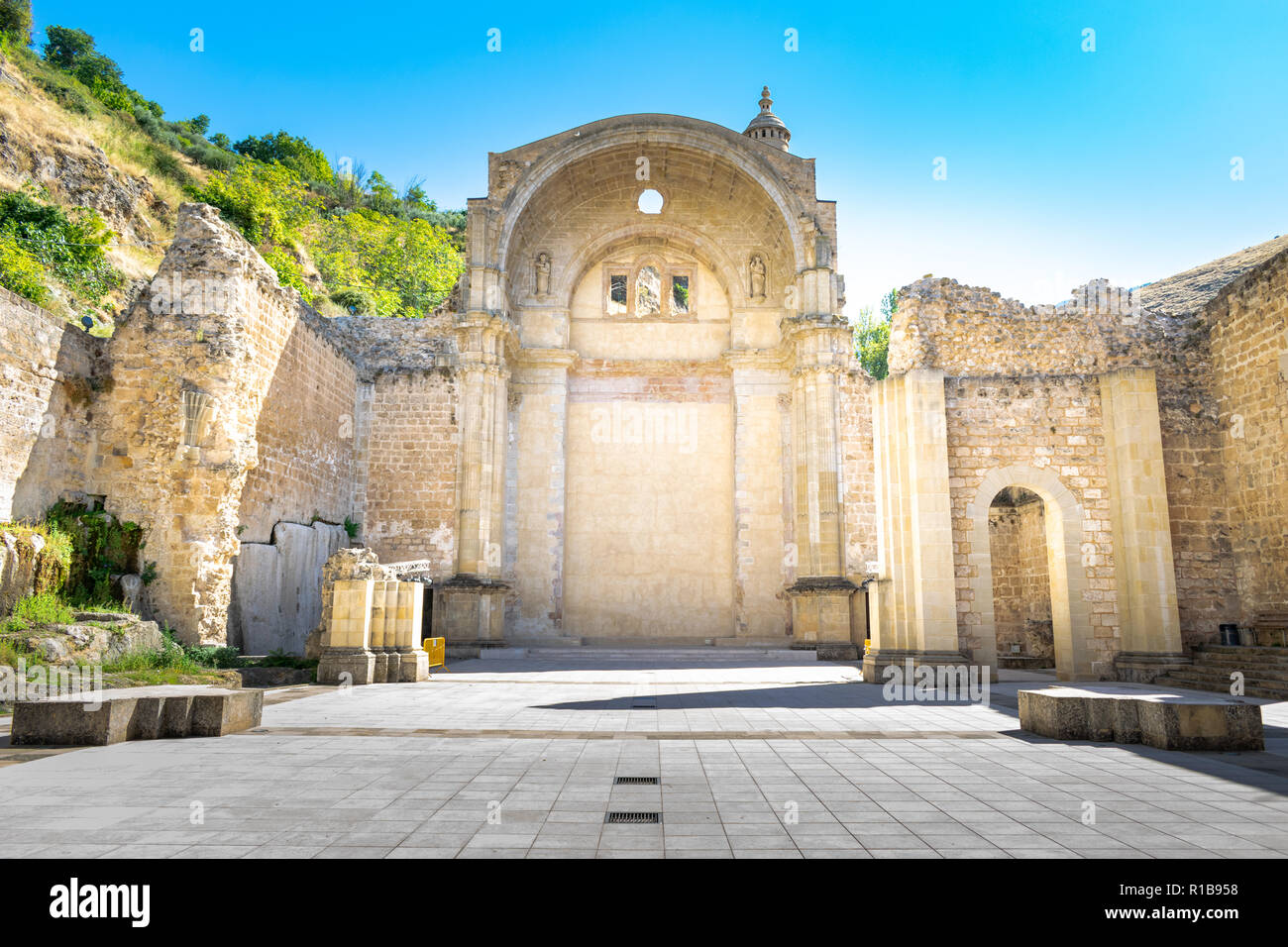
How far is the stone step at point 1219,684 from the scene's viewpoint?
31.4 feet

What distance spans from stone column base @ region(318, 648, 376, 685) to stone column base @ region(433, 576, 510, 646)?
647cm

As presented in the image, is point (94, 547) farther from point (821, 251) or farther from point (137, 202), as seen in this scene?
point (137, 202)

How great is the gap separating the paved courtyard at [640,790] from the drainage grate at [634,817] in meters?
0.06

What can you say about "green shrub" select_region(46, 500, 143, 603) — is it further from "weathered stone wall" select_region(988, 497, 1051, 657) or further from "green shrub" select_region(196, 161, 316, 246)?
"green shrub" select_region(196, 161, 316, 246)

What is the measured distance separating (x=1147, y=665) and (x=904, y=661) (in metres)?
3.54

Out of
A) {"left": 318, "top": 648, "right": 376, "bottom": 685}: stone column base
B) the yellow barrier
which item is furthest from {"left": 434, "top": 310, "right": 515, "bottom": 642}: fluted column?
{"left": 318, "top": 648, "right": 376, "bottom": 685}: stone column base

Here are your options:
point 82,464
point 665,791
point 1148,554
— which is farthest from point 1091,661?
point 82,464

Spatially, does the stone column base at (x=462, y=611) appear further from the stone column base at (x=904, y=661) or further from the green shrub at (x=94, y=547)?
the stone column base at (x=904, y=661)

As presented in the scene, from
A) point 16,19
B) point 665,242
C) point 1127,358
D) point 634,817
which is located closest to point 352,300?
point 665,242

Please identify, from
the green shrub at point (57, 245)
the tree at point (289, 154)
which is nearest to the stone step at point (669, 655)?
the green shrub at point (57, 245)

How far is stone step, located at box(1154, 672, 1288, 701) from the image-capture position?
959cm

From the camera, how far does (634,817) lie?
3.83 metres

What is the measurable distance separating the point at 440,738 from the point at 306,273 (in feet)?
98.1
